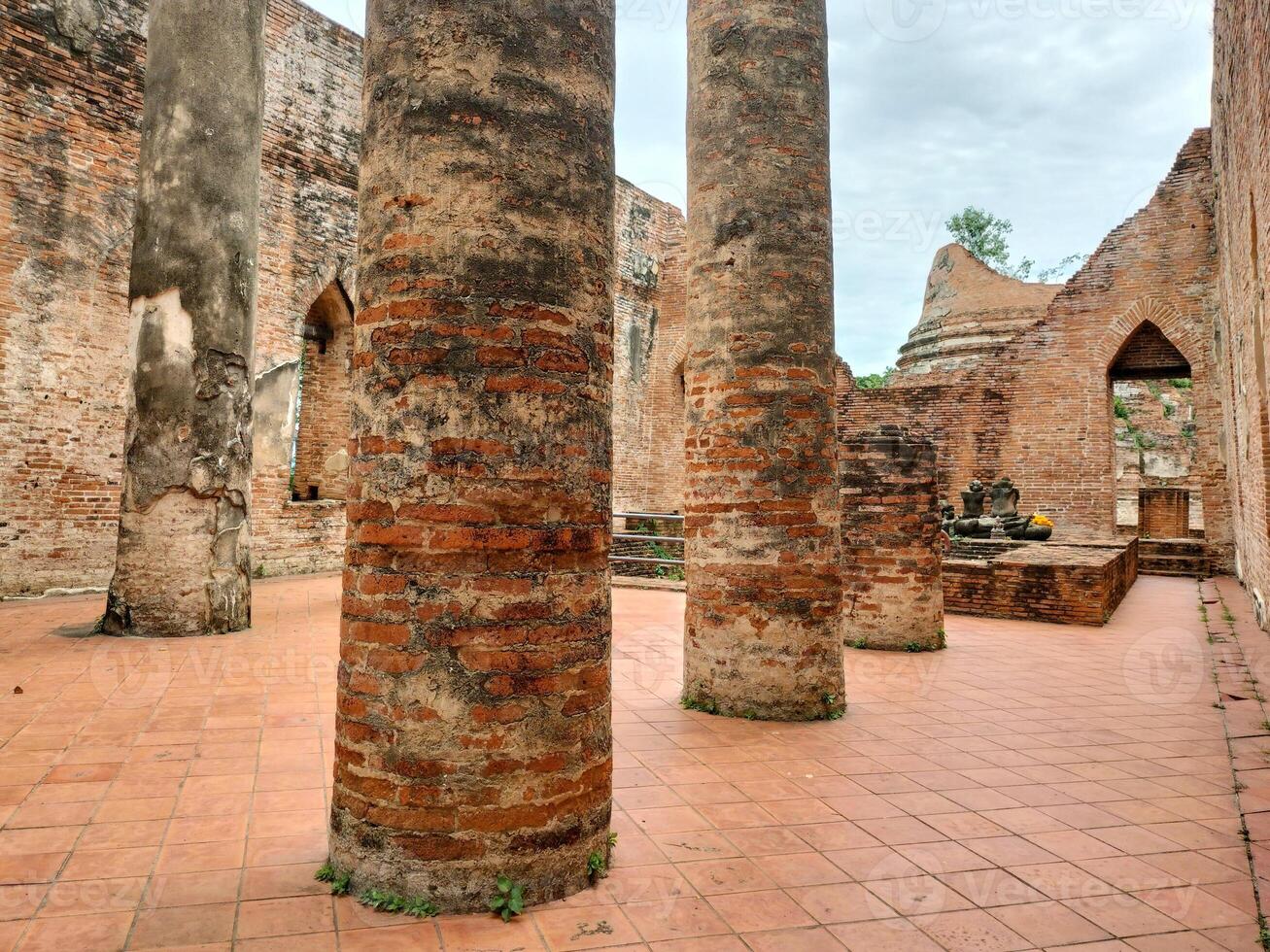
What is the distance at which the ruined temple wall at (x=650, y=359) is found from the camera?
59.9 ft

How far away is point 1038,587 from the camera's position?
8.98 m

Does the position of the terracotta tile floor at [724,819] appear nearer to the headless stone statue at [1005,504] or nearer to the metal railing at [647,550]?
the metal railing at [647,550]

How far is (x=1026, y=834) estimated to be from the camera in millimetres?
3221

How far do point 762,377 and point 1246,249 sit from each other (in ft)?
22.7

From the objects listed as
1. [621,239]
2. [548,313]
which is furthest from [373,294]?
[621,239]

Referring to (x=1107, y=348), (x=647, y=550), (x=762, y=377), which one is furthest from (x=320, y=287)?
(x=1107, y=348)

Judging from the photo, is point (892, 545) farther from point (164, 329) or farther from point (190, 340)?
point (164, 329)

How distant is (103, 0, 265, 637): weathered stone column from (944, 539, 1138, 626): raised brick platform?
23.6 feet

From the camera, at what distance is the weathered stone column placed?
689 centimetres

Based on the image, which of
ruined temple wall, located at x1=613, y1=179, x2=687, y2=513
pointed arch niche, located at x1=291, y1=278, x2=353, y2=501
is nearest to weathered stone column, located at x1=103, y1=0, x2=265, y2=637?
pointed arch niche, located at x1=291, y1=278, x2=353, y2=501

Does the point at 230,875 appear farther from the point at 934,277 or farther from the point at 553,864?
the point at 934,277

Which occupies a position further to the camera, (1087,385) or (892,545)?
(1087,385)

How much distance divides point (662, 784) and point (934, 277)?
24.4m

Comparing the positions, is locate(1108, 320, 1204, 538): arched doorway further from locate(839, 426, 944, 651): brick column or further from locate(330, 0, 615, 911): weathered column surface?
locate(330, 0, 615, 911): weathered column surface
